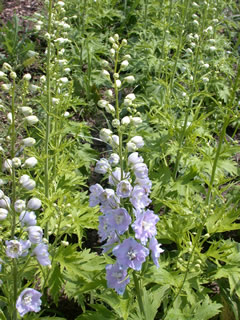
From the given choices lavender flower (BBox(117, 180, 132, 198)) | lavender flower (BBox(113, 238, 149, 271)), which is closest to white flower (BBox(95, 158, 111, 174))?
lavender flower (BBox(117, 180, 132, 198))

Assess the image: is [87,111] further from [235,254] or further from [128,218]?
[128,218]

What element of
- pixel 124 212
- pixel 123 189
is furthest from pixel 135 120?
pixel 124 212

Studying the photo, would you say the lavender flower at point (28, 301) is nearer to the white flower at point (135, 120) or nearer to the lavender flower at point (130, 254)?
the lavender flower at point (130, 254)

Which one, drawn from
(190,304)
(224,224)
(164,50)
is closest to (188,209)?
(224,224)

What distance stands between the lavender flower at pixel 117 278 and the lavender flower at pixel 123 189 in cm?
42

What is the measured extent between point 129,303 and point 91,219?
3.14 feet

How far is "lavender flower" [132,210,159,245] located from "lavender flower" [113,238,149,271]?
0.05m

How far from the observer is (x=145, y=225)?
7.09ft

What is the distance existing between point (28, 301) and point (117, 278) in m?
0.51

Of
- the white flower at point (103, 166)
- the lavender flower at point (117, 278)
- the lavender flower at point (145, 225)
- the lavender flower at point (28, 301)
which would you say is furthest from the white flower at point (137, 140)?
the lavender flower at point (28, 301)

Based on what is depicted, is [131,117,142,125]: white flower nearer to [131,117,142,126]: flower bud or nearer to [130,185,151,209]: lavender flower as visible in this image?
[131,117,142,126]: flower bud

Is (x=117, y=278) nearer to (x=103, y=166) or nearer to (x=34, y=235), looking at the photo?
(x=34, y=235)

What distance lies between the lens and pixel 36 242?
222cm

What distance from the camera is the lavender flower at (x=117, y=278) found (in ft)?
7.37
